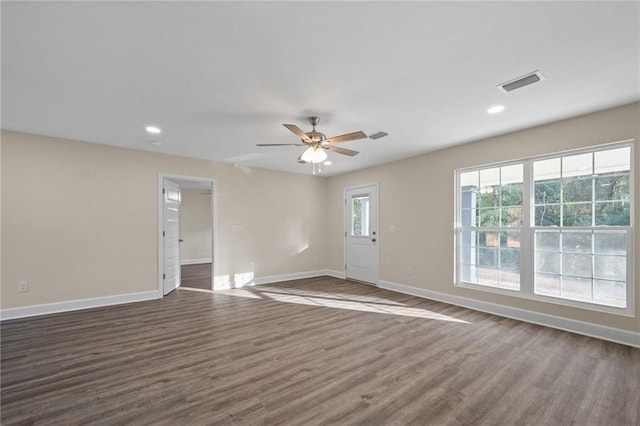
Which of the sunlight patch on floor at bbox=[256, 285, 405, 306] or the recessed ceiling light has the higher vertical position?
the recessed ceiling light

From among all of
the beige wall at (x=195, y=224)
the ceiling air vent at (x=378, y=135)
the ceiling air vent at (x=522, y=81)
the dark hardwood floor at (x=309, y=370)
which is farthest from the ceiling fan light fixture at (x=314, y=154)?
the beige wall at (x=195, y=224)

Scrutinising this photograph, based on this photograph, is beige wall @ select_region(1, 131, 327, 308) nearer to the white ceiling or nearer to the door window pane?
the white ceiling

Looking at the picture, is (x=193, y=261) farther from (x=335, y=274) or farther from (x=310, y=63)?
(x=310, y=63)

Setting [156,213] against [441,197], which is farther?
[156,213]

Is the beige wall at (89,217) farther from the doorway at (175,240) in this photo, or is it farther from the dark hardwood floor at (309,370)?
the dark hardwood floor at (309,370)

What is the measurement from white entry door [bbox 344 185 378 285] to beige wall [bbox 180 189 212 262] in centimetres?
546

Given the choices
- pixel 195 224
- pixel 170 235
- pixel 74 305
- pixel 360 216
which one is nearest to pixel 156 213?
pixel 170 235

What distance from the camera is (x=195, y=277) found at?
6637mm

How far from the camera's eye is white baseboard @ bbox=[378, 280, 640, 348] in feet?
9.38

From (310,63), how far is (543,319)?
411 cm

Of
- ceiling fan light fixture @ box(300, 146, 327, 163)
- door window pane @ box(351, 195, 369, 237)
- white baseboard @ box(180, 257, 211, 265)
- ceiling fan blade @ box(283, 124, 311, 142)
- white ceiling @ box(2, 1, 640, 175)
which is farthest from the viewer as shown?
white baseboard @ box(180, 257, 211, 265)

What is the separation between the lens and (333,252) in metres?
6.85

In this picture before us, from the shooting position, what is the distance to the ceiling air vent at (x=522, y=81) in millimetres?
2266

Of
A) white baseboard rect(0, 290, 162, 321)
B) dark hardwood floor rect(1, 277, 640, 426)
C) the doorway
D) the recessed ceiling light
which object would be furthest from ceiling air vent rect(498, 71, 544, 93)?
white baseboard rect(0, 290, 162, 321)
